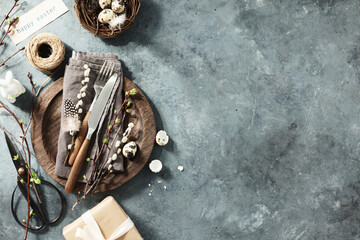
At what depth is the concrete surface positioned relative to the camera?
1.71 metres

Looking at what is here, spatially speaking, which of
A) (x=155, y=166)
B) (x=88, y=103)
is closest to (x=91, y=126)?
(x=88, y=103)

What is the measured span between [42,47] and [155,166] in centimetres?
77

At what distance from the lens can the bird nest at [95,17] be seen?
5.22 feet

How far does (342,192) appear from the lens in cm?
173

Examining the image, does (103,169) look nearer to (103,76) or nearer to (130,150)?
(130,150)

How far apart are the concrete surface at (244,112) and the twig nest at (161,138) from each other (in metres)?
0.05

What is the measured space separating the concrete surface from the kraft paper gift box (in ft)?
0.55

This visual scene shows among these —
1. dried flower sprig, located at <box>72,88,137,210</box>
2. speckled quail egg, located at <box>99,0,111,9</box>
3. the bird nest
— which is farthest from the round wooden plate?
speckled quail egg, located at <box>99,0,111,9</box>

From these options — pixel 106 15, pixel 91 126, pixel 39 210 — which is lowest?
pixel 39 210

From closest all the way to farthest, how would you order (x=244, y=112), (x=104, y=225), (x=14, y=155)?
(x=104, y=225)
(x=14, y=155)
(x=244, y=112)

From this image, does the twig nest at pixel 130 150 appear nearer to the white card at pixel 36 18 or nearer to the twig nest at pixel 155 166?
the twig nest at pixel 155 166

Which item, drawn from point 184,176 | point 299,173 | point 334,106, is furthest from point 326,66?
point 184,176

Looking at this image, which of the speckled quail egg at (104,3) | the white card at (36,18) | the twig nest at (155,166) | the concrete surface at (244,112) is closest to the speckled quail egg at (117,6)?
the speckled quail egg at (104,3)

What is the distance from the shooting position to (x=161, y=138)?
1673mm
